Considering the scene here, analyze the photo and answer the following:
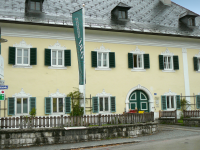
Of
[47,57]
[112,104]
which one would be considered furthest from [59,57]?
[112,104]

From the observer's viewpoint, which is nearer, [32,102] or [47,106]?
[32,102]

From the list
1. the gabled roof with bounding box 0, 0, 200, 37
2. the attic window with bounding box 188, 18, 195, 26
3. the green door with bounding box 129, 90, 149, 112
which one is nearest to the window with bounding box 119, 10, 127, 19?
the gabled roof with bounding box 0, 0, 200, 37

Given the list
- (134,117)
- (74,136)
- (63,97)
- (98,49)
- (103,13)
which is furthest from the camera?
(103,13)

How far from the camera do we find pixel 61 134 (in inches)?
469

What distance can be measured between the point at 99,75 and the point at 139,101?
3907mm

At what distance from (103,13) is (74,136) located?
1154cm

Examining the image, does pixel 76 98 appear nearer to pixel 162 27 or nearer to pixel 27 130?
pixel 27 130

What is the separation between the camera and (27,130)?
37.4ft

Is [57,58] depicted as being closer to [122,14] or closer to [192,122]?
[122,14]

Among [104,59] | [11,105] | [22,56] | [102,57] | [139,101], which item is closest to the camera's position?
[11,105]

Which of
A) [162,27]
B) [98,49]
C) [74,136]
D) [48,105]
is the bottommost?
[74,136]

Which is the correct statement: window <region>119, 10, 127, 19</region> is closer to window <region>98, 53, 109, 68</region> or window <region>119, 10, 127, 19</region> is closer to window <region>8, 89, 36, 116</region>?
window <region>98, 53, 109, 68</region>

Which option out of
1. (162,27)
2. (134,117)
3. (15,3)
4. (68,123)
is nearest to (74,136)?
(68,123)

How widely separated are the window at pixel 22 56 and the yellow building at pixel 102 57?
0.20 ft
